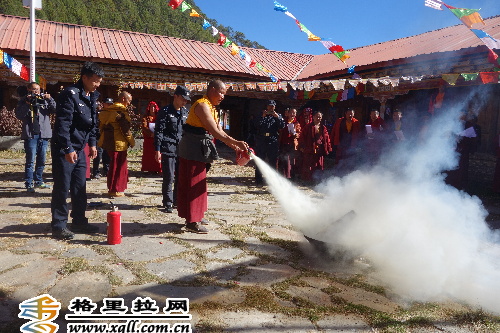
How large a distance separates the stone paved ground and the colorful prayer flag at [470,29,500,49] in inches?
170

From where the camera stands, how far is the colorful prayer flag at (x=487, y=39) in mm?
5846

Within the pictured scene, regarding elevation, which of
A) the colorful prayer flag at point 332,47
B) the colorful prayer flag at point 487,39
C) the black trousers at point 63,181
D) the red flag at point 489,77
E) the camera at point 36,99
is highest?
the colorful prayer flag at point 332,47

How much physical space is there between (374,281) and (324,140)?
6454 millimetres

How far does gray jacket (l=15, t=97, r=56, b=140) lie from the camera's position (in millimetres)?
6473

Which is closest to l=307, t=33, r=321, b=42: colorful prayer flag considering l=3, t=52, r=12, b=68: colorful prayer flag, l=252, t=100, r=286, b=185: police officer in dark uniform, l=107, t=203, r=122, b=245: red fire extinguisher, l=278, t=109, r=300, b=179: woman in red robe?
l=252, t=100, r=286, b=185: police officer in dark uniform

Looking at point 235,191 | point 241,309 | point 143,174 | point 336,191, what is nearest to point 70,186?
point 241,309

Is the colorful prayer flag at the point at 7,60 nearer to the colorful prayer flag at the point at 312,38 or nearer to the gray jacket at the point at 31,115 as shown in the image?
the gray jacket at the point at 31,115

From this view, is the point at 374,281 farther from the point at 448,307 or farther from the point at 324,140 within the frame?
the point at 324,140

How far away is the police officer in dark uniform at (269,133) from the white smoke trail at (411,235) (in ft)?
11.4

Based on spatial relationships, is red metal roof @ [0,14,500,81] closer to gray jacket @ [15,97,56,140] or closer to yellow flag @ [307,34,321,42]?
yellow flag @ [307,34,321,42]

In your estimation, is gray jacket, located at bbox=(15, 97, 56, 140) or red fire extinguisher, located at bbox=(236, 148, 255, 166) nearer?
red fire extinguisher, located at bbox=(236, 148, 255, 166)

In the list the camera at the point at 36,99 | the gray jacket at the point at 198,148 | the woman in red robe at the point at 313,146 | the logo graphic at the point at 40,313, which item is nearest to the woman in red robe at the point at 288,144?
the woman in red robe at the point at 313,146

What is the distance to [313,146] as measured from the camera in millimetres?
9359

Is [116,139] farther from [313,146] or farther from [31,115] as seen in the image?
[313,146]
